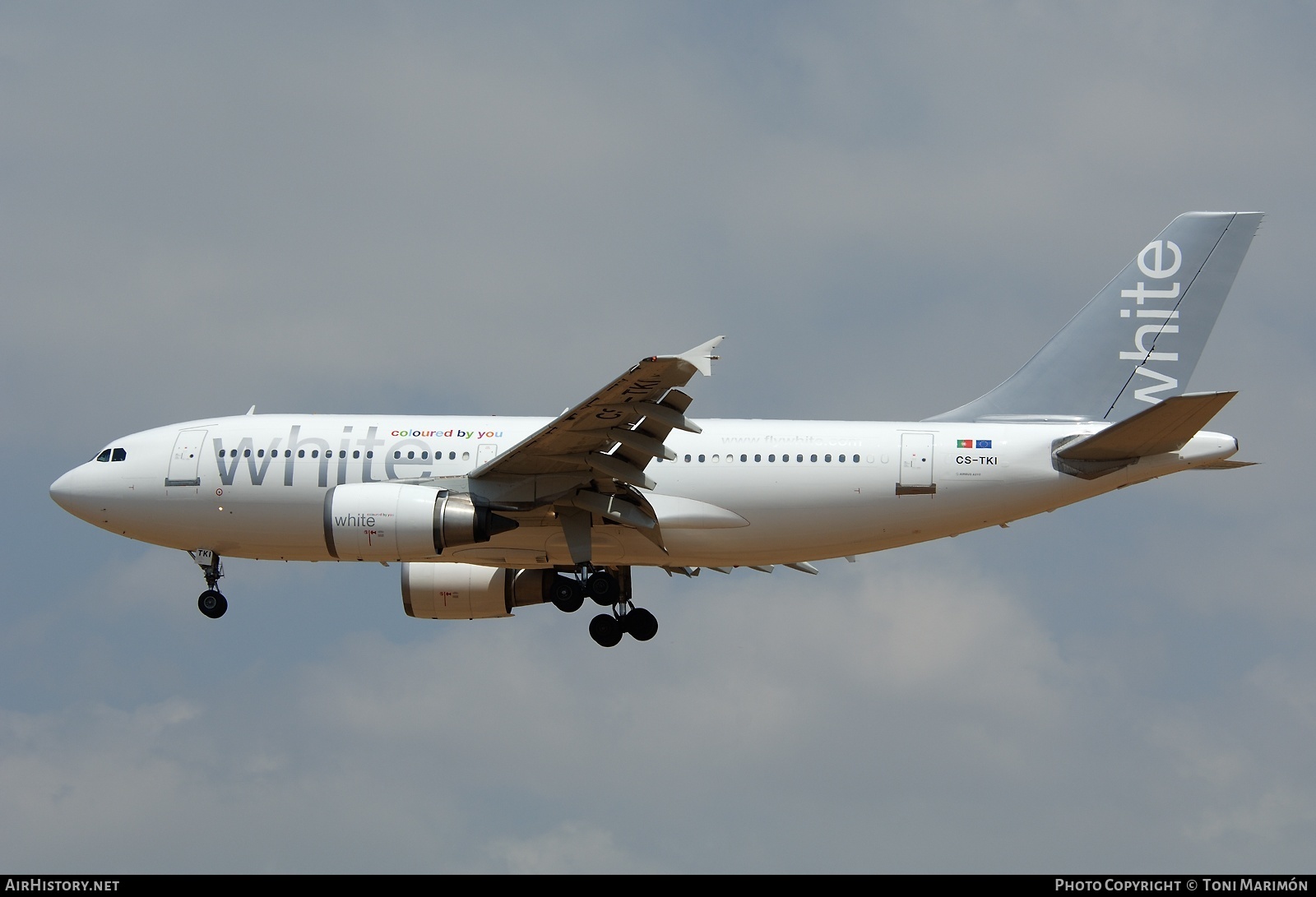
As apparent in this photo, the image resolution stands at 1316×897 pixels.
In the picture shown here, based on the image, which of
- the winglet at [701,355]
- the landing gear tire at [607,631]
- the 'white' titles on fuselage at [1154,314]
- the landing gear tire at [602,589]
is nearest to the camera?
the winglet at [701,355]

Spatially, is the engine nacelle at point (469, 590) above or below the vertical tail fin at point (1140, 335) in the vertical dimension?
below

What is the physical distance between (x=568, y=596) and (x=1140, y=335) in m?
13.4

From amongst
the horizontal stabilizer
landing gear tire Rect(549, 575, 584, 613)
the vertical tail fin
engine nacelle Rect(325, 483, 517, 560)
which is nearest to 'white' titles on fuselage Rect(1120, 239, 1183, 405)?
the vertical tail fin

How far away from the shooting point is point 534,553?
35.3 metres

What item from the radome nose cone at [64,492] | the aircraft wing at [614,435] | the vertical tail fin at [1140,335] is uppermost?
the vertical tail fin at [1140,335]

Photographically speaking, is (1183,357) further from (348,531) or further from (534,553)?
(348,531)

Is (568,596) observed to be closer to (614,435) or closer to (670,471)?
(670,471)

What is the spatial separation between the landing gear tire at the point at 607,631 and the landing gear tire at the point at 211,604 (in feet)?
26.1

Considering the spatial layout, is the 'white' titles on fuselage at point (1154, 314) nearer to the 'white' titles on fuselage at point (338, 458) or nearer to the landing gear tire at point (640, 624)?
the landing gear tire at point (640, 624)

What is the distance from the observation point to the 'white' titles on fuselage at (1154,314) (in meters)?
36.4

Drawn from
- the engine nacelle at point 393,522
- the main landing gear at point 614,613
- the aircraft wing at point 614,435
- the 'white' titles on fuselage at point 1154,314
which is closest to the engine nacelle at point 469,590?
the main landing gear at point 614,613

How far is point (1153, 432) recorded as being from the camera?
106 feet

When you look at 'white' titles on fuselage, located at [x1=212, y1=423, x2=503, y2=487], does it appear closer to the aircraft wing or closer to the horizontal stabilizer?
the aircraft wing

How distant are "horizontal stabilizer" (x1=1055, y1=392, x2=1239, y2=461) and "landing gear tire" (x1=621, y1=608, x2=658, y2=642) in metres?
9.49
